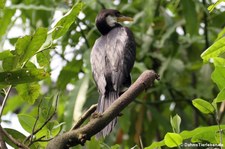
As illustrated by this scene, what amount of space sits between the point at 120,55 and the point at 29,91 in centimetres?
112

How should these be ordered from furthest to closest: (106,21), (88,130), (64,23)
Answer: (106,21) < (64,23) < (88,130)

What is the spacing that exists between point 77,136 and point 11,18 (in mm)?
2783

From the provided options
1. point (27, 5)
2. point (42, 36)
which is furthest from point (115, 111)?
point (27, 5)

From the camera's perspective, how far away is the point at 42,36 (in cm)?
209

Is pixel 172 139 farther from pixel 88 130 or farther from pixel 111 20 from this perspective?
pixel 111 20

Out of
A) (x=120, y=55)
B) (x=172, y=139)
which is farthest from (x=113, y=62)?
(x=172, y=139)

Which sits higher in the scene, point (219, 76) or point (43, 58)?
point (43, 58)

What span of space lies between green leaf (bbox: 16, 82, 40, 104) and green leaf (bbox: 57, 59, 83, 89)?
176 centimetres

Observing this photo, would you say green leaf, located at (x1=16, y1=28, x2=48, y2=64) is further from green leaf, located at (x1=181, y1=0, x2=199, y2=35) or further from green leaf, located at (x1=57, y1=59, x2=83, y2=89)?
green leaf, located at (x1=181, y1=0, x2=199, y2=35)

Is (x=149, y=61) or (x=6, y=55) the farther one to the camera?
Answer: (x=149, y=61)

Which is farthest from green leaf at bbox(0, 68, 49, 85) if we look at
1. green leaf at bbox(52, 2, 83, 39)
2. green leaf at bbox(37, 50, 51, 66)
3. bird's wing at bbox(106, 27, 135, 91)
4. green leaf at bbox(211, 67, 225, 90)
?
bird's wing at bbox(106, 27, 135, 91)

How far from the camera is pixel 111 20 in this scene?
3.98 meters

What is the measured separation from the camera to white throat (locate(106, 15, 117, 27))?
3.95 m

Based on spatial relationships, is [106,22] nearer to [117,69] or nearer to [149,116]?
[117,69]
